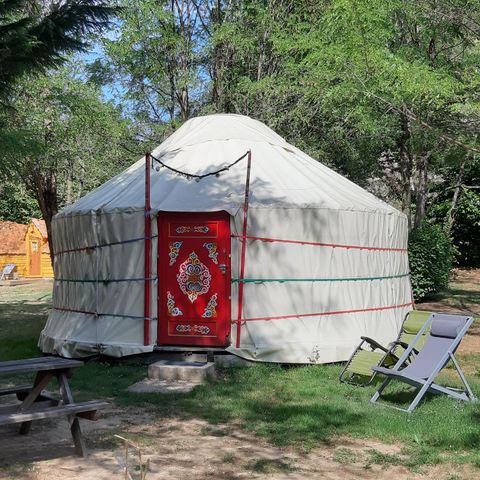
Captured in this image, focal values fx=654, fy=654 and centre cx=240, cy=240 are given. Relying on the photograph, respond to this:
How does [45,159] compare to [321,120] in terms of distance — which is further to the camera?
[321,120]

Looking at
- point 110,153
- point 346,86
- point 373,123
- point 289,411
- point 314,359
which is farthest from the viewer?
point 110,153

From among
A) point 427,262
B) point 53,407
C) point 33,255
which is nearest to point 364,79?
point 53,407

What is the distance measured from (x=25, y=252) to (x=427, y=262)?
19005 millimetres

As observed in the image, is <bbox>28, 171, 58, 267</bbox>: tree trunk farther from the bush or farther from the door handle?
the bush

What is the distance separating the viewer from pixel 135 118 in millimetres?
14586

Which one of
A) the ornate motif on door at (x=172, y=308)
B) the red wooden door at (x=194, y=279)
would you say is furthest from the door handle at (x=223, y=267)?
the ornate motif on door at (x=172, y=308)

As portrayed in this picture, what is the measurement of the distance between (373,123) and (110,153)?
659cm

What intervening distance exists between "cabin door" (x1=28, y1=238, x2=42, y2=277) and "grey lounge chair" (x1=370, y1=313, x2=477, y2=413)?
2376 cm

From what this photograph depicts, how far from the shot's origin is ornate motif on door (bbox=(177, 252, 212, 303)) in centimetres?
729

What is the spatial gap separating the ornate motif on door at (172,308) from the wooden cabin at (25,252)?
21085 millimetres

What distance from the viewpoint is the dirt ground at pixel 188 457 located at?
12.4 ft

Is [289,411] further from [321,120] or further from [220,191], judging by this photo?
[321,120]

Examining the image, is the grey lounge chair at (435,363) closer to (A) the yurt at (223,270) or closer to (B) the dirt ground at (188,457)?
(B) the dirt ground at (188,457)

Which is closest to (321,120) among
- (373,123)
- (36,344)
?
(373,123)
